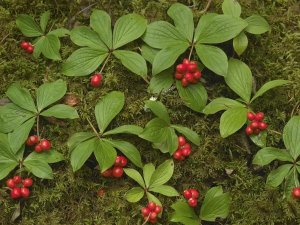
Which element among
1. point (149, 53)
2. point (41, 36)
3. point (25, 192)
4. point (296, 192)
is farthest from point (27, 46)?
point (296, 192)

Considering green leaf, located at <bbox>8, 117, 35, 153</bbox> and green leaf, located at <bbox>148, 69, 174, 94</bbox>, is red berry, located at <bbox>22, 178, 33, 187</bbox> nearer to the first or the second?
green leaf, located at <bbox>8, 117, 35, 153</bbox>

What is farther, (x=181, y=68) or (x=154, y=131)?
(x=181, y=68)

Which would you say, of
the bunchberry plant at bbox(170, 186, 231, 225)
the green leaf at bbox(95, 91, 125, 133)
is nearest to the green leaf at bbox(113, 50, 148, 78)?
the green leaf at bbox(95, 91, 125, 133)

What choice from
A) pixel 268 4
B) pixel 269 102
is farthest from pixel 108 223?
pixel 268 4

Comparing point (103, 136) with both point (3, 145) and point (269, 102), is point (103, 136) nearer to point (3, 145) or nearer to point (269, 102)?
point (3, 145)

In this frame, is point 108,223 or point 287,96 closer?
point 108,223

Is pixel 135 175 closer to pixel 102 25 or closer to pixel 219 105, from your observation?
pixel 219 105
